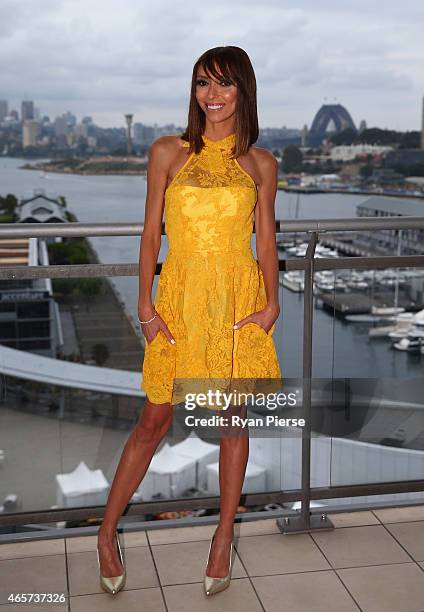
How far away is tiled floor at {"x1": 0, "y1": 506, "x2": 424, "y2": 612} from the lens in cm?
196

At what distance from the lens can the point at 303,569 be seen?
2.14 meters

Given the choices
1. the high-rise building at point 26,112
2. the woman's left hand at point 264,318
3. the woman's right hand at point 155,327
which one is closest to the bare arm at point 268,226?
the woman's left hand at point 264,318

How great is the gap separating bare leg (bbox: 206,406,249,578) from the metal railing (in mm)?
354

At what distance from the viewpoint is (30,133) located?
1627 centimetres

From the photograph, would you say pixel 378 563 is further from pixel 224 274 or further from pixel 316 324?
pixel 224 274

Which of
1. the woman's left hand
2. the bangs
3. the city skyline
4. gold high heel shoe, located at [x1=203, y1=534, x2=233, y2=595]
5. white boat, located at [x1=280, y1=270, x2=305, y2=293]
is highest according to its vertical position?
the city skyline

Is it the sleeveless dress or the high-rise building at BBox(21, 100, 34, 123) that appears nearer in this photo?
the sleeveless dress

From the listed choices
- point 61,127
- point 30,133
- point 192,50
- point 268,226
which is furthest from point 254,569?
point 192,50

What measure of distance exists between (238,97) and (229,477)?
102 cm

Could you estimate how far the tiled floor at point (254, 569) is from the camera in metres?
1.96

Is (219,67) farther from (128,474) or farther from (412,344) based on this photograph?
(412,344)

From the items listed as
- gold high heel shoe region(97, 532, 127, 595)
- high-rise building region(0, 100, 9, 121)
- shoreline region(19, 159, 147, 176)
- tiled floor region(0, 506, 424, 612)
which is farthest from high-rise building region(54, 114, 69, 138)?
gold high heel shoe region(97, 532, 127, 595)

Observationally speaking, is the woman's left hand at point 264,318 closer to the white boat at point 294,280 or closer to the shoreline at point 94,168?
the white boat at point 294,280

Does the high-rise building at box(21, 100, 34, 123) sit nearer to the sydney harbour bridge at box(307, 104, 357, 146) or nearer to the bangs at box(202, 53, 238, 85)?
the sydney harbour bridge at box(307, 104, 357, 146)
